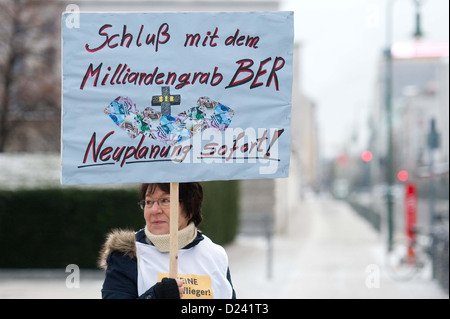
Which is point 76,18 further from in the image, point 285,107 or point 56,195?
point 56,195

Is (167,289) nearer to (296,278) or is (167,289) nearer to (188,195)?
(188,195)

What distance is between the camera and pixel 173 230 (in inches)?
130

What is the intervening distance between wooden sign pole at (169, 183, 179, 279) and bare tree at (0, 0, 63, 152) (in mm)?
21381

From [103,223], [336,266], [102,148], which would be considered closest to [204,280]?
[102,148]

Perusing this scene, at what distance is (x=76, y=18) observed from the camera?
11.4ft

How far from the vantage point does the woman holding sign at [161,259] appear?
3.27 m

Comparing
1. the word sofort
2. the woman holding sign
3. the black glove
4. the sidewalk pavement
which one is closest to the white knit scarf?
the woman holding sign

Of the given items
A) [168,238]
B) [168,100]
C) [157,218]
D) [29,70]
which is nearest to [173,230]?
[168,238]

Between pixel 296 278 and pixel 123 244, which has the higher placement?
pixel 123 244

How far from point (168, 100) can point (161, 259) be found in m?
0.88

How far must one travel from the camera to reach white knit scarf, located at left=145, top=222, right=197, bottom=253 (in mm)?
3408

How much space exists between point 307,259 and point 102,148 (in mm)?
13843

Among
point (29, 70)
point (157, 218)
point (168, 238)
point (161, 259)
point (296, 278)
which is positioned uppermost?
point (29, 70)
